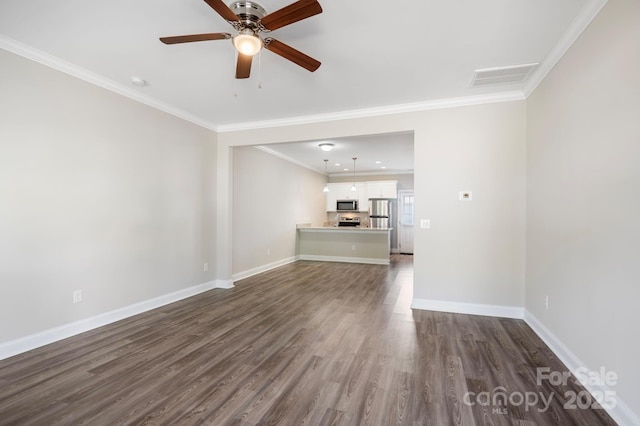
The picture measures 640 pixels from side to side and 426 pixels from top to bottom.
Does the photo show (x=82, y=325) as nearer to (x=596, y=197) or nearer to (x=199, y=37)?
(x=199, y=37)

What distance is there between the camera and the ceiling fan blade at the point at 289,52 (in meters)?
2.04

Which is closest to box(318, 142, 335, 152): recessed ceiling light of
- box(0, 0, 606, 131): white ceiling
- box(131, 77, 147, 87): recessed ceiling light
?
box(0, 0, 606, 131): white ceiling

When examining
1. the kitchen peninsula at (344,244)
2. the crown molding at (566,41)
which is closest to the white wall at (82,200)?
the kitchen peninsula at (344,244)

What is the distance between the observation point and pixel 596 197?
6.36 feet

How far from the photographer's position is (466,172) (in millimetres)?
3578

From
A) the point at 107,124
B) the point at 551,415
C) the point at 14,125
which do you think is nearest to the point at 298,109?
the point at 107,124

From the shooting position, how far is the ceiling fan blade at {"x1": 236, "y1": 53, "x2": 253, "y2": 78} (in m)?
2.19

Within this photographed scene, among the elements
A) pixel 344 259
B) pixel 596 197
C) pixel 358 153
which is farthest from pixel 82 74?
pixel 344 259

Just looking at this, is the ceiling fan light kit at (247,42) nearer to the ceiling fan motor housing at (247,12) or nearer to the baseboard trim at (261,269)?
the ceiling fan motor housing at (247,12)

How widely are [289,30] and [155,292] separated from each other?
139 inches

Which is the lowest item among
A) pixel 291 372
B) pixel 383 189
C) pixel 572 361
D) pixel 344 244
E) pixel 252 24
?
pixel 291 372

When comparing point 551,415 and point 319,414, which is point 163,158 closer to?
point 319,414

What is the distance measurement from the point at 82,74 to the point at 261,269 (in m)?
4.34

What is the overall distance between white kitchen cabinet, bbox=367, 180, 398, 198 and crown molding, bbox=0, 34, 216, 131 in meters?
6.11
